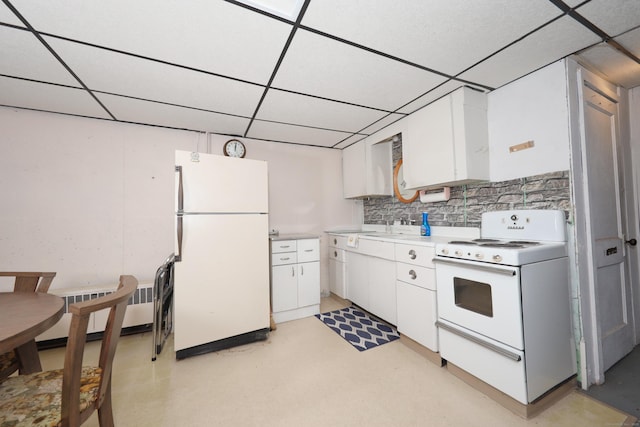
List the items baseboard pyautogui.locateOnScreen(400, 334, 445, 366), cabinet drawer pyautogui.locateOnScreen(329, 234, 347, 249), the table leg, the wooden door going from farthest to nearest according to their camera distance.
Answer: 1. cabinet drawer pyautogui.locateOnScreen(329, 234, 347, 249)
2. baseboard pyautogui.locateOnScreen(400, 334, 445, 366)
3. the wooden door
4. the table leg

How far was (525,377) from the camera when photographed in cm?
143

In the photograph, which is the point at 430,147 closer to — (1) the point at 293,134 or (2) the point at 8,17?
(1) the point at 293,134

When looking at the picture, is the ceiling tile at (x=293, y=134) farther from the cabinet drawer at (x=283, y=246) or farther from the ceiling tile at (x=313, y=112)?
the cabinet drawer at (x=283, y=246)

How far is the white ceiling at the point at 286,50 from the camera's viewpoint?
130 cm

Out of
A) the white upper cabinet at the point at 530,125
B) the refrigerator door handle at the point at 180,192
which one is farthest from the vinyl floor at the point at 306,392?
the white upper cabinet at the point at 530,125

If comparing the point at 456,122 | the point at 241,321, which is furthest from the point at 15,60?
the point at 456,122

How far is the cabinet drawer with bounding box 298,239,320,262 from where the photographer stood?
2.95m

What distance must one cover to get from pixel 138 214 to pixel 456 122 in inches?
138

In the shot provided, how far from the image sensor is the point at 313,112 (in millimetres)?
2564

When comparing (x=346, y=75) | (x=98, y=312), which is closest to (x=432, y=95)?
(x=346, y=75)

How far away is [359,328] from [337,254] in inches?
42.9

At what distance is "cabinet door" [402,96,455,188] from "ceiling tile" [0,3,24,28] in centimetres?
299

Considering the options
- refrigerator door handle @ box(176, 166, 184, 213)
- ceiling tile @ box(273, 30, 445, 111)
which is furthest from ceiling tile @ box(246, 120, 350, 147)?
refrigerator door handle @ box(176, 166, 184, 213)

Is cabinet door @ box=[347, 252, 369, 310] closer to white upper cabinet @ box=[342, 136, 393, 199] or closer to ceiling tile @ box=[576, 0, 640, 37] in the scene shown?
white upper cabinet @ box=[342, 136, 393, 199]
